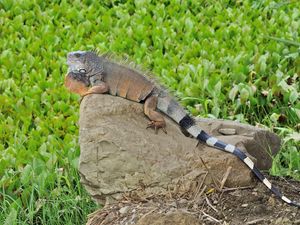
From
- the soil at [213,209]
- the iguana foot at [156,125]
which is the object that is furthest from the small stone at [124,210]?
the iguana foot at [156,125]

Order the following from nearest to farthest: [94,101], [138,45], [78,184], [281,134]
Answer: [94,101] → [78,184] → [281,134] → [138,45]

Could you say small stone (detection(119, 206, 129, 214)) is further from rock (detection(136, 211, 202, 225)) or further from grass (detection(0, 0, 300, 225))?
grass (detection(0, 0, 300, 225))

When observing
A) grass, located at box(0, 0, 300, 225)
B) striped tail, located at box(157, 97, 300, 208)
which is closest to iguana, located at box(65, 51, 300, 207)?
striped tail, located at box(157, 97, 300, 208)

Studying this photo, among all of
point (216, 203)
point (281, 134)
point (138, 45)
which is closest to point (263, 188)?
point (216, 203)

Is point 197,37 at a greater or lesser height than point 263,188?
lesser

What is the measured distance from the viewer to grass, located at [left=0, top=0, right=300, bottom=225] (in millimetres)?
4723

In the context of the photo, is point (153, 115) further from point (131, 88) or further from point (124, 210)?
point (124, 210)

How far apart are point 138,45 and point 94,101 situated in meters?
2.77

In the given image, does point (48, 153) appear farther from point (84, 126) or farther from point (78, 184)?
point (84, 126)

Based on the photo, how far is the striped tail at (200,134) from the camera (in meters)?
4.01

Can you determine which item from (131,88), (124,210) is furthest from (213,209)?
(131,88)

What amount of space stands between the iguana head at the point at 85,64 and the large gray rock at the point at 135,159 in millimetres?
192

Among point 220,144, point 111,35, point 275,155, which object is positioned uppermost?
point 220,144

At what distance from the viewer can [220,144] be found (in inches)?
162
